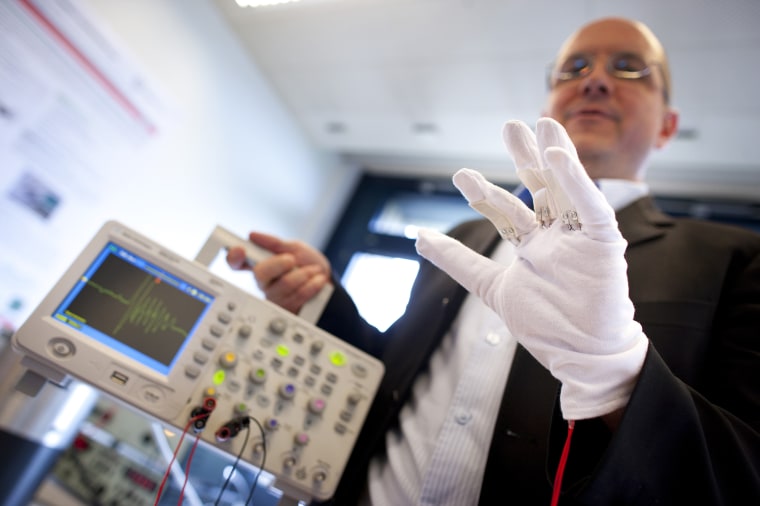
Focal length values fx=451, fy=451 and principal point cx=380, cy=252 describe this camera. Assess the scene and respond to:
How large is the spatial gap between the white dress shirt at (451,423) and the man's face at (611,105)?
41 centimetres

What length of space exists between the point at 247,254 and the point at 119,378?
0.31 m

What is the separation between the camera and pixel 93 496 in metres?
1.15

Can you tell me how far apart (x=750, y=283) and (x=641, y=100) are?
494 millimetres

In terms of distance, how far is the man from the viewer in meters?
0.42

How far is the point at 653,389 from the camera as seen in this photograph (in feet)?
1.38

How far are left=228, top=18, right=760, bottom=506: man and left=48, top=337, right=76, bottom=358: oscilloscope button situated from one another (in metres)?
0.30

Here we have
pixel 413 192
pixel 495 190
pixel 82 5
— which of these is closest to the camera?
pixel 495 190

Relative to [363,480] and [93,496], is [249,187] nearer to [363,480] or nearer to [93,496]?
[93,496]

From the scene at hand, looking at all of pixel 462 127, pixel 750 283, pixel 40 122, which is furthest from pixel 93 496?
pixel 462 127

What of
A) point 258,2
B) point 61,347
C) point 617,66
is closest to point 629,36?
point 617,66

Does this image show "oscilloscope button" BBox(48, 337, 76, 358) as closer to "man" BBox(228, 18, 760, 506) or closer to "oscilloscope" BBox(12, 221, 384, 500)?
"oscilloscope" BBox(12, 221, 384, 500)

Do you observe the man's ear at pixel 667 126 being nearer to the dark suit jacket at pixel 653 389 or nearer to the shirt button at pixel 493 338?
the dark suit jacket at pixel 653 389

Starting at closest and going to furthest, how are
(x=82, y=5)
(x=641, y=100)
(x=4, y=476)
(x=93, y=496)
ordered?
(x=4, y=476), (x=641, y=100), (x=93, y=496), (x=82, y=5)

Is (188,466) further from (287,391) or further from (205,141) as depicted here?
(205,141)
